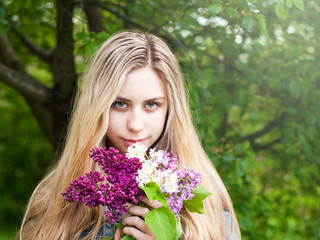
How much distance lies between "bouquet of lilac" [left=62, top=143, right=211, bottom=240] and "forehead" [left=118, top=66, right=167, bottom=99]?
0.55 m

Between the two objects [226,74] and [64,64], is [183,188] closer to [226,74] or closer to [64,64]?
[226,74]

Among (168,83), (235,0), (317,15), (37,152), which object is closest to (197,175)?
(168,83)

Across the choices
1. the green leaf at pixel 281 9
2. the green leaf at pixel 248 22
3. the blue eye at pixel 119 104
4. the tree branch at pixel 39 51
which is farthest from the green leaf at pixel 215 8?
the tree branch at pixel 39 51

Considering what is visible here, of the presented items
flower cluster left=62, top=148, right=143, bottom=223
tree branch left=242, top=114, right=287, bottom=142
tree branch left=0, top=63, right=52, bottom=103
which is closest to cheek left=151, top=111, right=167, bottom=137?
flower cluster left=62, top=148, right=143, bottom=223

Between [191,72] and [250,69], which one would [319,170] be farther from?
[191,72]

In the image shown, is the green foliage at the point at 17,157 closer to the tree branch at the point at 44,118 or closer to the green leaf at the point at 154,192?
the tree branch at the point at 44,118

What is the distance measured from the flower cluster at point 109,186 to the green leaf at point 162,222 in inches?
3.8

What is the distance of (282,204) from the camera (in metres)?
4.73

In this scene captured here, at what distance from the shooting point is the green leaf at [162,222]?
138 centimetres

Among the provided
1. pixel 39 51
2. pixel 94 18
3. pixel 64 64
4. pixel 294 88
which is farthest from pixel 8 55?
pixel 294 88

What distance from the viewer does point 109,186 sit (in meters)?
1.37

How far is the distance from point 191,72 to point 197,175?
1976 millimetres

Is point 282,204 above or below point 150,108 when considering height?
below

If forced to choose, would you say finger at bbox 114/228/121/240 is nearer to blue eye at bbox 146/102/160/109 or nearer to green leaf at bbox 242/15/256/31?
blue eye at bbox 146/102/160/109
